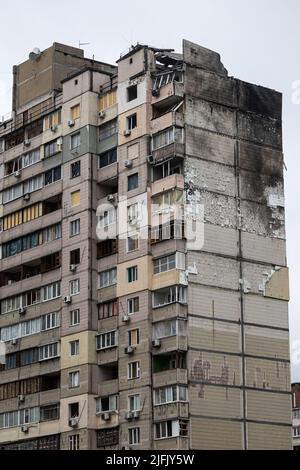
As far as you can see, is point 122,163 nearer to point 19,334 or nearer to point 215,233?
point 215,233

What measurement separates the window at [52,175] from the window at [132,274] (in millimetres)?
10529

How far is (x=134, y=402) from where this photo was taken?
66.5 meters

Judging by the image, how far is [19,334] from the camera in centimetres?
7619

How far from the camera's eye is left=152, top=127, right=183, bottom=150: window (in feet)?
225

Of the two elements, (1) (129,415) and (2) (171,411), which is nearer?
(2) (171,411)

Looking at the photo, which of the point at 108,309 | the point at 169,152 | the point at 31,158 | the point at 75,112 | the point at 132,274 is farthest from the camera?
the point at 31,158

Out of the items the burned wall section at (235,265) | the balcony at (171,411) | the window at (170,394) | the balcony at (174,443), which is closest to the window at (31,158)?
the burned wall section at (235,265)

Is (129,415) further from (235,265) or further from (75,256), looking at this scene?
(75,256)

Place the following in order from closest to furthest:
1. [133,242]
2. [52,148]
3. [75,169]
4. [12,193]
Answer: [133,242]
[75,169]
[52,148]
[12,193]

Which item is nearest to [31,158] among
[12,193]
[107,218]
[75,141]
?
[12,193]

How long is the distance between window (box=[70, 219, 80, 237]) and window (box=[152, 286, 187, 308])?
8481mm

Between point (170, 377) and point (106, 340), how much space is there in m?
6.40

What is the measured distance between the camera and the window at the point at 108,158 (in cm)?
7250

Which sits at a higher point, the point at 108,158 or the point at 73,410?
the point at 108,158
